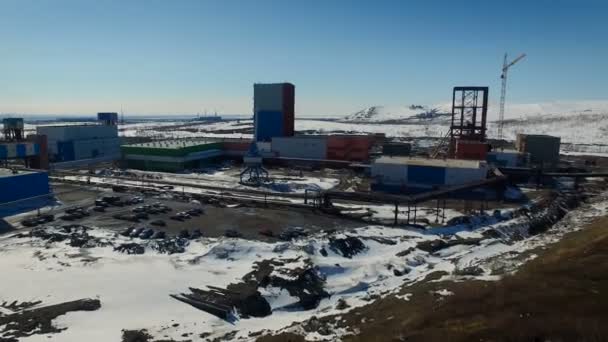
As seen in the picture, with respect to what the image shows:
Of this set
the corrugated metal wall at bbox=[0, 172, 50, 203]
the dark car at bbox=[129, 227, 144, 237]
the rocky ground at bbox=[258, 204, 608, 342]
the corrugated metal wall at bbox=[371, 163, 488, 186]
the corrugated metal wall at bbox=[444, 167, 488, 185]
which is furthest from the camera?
the corrugated metal wall at bbox=[371, 163, 488, 186]

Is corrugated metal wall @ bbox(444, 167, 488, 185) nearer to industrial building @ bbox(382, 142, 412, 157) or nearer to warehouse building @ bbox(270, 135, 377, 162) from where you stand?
warehouse building @ bbox(270, 135, 377, 162)

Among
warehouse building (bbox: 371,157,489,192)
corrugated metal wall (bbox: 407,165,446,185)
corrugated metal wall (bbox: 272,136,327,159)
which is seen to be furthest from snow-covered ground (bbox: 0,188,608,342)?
corrugated metal wall (bbox: 272,136,327,159)

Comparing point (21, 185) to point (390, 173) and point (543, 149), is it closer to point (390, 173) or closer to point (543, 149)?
point (390, 173)

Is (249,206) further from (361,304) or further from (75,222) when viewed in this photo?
(361,304)

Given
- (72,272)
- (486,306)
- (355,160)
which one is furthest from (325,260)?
(355,160)

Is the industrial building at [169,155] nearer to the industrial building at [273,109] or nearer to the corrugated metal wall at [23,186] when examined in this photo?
the industrial building at [273,109]

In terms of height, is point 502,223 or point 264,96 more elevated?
point 264,96
